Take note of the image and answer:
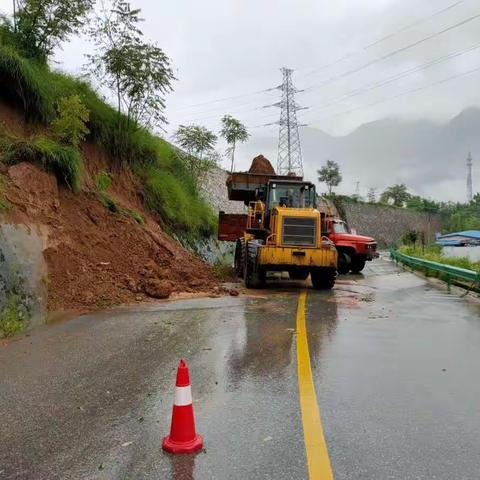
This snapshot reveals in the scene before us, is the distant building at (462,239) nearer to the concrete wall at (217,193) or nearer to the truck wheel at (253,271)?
the concrete wall at (217,193)

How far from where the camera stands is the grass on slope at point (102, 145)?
44.2 ft

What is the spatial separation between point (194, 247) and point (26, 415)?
17668mm

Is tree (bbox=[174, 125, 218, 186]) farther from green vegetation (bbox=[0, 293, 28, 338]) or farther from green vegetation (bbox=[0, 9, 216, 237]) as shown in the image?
green vegetation (bbox=[0, 293, 28, 338])

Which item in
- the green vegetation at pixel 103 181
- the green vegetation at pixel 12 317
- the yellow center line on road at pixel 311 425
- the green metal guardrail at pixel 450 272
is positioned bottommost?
the yellow center line on road at pixel 311 425

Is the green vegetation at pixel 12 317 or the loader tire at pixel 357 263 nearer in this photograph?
the green vegetation at pixel 12 317

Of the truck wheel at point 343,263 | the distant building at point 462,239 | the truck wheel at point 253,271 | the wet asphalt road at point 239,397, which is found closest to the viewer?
the wet asphalt road at point 239,397

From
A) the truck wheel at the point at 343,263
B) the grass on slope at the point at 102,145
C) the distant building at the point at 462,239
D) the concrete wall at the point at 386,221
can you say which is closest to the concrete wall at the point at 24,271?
the grass on slope at the point at 102,145

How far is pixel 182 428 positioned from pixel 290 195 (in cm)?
1357

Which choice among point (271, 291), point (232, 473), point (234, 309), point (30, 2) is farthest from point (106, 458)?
point (30, 2)

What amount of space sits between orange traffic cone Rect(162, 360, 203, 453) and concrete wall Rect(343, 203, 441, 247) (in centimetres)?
7278

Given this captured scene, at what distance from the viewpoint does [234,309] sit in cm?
1121

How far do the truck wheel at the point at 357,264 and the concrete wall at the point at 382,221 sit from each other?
5096 centimetres

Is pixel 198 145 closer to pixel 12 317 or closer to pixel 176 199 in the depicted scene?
pixel 176 199

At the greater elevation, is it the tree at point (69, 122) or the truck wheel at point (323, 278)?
the tree at point (69, 122)
